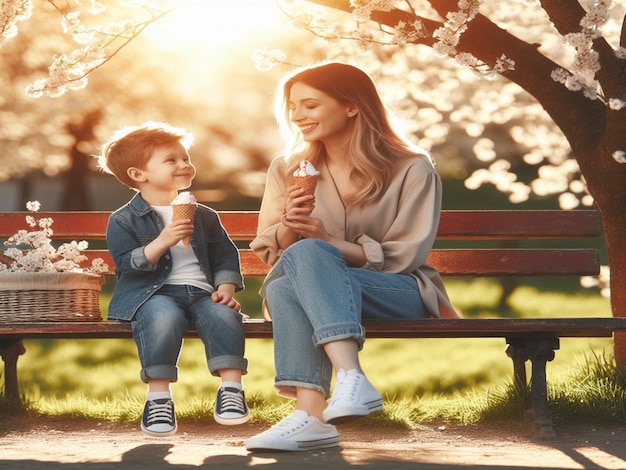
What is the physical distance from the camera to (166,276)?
3953 millimetres

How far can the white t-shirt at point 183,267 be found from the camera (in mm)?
4012

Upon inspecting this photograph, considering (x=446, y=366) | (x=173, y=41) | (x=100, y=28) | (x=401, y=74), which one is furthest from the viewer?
(x=173, y=41)

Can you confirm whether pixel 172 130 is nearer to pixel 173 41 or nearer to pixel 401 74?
pixel 401 74

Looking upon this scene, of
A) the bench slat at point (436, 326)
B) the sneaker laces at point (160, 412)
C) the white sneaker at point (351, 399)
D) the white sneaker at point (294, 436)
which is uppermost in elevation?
the bench slat at point (436, 326)

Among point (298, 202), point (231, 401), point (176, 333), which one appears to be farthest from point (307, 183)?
point (231, 401)

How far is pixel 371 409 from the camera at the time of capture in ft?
10.9

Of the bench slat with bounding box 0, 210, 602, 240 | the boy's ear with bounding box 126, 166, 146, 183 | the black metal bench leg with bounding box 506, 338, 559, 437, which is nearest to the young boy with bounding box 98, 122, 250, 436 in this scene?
the boy's ear with bounding box 126, 166, 146, 183

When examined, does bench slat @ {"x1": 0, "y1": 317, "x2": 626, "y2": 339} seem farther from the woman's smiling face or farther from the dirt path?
the woman's smiling face

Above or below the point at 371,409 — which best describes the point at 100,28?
above

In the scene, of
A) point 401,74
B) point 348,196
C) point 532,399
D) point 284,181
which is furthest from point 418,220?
point 401,74

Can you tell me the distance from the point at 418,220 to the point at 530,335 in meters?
0.69

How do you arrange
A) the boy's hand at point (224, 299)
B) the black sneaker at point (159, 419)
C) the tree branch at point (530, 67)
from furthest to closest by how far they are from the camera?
the tree branch at point (530, 67) → the boy's hand at point (224, 299) → the black sneaker at point (159, 419)

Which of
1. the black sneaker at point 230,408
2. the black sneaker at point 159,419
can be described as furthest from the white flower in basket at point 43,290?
the black sneaker at point 230,408

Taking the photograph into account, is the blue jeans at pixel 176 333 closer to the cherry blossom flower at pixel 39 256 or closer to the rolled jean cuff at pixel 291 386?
the rolled jean cuff at pixel 291 386
